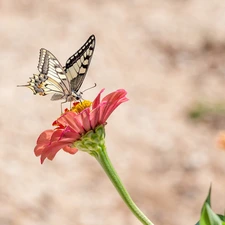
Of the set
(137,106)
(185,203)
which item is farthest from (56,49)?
(185,203)

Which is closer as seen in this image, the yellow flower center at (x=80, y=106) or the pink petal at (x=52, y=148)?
the pink petal at (x=52, y=148)

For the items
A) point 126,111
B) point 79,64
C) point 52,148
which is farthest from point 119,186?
point 126,111

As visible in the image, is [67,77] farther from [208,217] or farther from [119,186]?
[208,217]

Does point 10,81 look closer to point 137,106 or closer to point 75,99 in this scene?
point 137,106

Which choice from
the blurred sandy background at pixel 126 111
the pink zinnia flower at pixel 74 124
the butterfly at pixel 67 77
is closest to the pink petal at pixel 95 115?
the pink zinnia flower at pixel 74 124

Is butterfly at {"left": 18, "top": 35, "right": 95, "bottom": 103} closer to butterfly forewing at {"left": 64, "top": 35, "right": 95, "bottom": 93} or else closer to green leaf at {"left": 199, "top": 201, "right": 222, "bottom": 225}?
butterfly forewing at {"left": 64, "top": 35, "right": 95, "bottom": 93}

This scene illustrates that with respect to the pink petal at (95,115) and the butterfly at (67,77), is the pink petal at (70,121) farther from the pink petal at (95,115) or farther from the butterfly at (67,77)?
the butterfly at (67,77)
